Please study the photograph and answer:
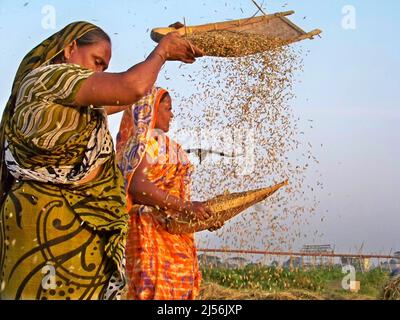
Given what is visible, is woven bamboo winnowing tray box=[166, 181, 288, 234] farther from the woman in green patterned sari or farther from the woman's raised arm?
the woman's raised arm

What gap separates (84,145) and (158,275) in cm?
248

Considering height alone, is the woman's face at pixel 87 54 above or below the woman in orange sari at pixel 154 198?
above

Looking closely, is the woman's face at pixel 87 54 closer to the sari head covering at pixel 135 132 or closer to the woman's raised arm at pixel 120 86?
the woman's raised arm at pixel 120 86

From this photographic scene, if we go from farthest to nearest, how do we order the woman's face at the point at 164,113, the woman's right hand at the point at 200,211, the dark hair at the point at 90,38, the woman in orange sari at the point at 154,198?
the woman's face at the point at 164,113
the woman in orange sari at the point at 154,198
the woman's right hand at the point at 200,211
the dark hair at the point at 90,38

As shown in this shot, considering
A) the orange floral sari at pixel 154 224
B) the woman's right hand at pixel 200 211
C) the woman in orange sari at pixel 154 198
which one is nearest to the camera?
the woman's right hand at pixel 200 211

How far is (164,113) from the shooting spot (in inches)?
223

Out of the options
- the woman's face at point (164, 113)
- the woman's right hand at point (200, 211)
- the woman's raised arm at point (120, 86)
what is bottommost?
the woman's right hand at point (200, 211)

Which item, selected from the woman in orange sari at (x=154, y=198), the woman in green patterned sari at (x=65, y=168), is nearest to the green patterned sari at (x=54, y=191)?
the woman in green patterned sari at (x=65, y=168)

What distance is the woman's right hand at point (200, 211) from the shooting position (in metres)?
5.25

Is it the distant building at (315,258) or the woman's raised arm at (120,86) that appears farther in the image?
the distant building at (315,258)

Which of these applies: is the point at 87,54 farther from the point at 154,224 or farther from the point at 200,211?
the point at 154,224

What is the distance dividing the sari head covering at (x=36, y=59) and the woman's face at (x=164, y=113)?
2199 mm

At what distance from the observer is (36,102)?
319 centimetres
